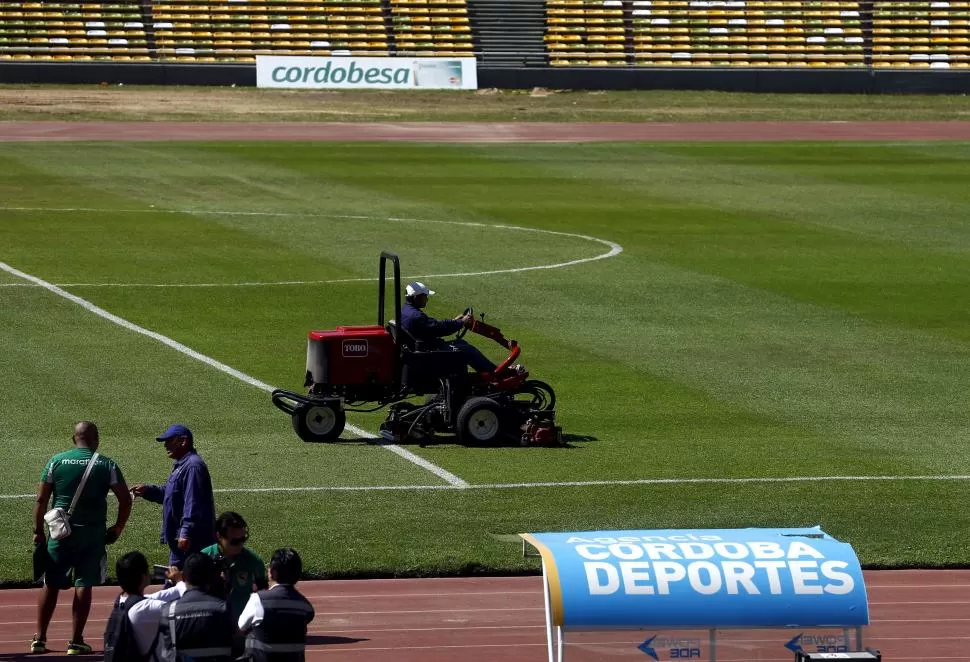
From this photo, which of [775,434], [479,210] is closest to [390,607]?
[775,434]

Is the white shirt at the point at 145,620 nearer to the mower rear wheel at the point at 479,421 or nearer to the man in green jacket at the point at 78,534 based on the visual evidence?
the man in green jacket at the point at 78,534

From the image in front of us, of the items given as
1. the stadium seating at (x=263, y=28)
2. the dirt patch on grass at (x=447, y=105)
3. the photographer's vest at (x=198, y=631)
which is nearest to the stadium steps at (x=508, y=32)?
the dirt patch on grass at (x=447, y=105)

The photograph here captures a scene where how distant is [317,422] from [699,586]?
12.1 meters

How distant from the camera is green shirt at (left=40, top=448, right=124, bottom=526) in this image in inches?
509

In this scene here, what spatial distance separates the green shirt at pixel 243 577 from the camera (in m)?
11.3

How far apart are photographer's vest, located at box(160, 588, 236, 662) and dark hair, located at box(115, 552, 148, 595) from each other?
2.39 ft

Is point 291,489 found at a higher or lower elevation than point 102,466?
lower

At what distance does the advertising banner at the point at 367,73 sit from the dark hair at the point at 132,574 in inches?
2193

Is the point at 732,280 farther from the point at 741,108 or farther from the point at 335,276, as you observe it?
the point at 741,108

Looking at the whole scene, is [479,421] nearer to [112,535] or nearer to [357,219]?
[112,535]

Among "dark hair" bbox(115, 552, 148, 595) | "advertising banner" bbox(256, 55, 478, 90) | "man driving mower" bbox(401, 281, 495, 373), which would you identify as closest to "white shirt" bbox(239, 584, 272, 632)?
"dark hair" bbox(115, 552, 148, 595)

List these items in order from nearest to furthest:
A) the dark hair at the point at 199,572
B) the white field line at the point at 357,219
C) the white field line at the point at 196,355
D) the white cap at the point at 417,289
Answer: the dark hair at the point at 199,572, the white field line at the point at 196,355, the white cap at the point at 417,289, the white field line at the point at 357,219

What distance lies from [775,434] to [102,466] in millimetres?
10347

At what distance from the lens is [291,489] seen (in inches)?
722
